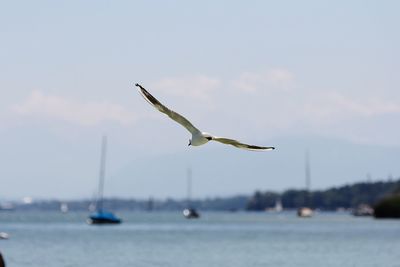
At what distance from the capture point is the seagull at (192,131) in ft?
65.1

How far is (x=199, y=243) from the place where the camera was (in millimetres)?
117562

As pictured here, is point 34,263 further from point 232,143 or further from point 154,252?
point 232,143

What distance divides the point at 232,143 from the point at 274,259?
6772 centimetres

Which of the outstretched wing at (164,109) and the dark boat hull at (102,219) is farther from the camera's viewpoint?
the dark boat hull at (102,219)

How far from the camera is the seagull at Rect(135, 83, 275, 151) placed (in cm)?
1983

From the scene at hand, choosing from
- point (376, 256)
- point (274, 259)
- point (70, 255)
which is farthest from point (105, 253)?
point (376, 256)

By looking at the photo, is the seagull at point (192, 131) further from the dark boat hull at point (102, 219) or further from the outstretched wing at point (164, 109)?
the dark boat hull at point (102, 219)

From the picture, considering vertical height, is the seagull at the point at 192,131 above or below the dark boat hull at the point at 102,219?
below

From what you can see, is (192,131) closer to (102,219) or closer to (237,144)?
(237,144)

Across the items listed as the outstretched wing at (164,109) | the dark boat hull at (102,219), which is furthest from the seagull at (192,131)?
the dark boat hull at (102,219)

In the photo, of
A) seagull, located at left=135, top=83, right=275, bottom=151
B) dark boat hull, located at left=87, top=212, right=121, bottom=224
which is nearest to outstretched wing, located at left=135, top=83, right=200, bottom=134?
seagull, located at left=135, top=83, right=275, bottom=151

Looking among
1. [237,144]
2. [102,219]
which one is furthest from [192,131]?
[102,219]

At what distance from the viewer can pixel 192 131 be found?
20438 mm

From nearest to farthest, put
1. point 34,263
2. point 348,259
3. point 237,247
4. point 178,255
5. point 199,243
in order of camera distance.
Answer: point 34,263
point 348,259
point 178,255
point 237,247
point 199,243
